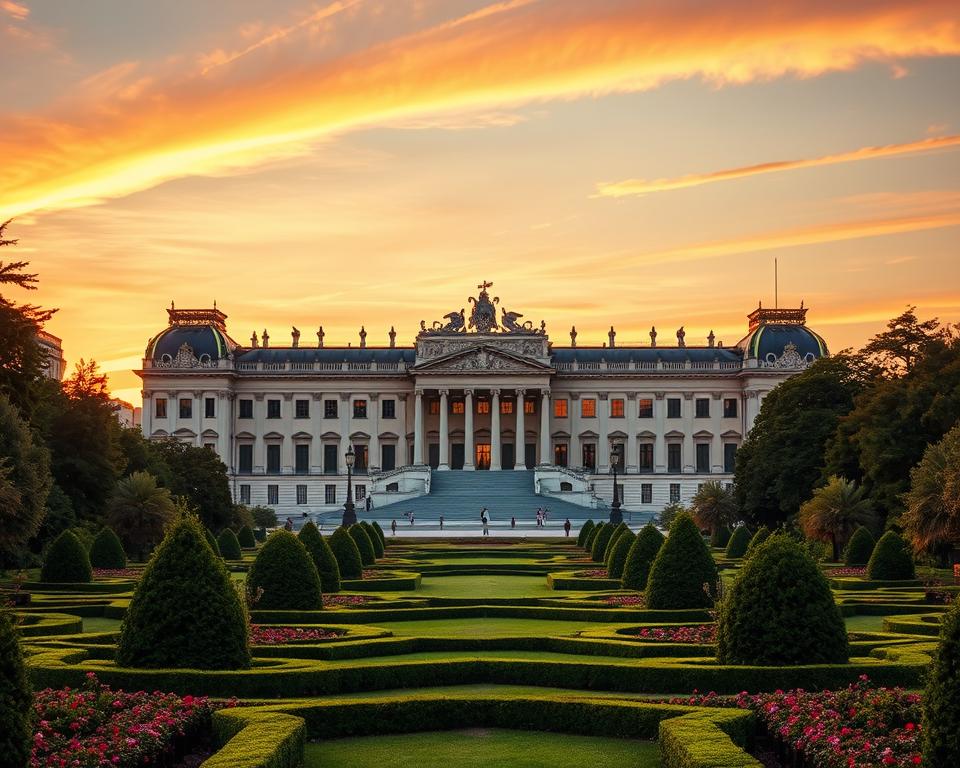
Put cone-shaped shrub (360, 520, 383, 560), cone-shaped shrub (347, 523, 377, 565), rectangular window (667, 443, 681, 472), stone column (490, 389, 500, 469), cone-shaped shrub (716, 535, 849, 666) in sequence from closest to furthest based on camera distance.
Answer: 1. cone-shaped shrub (716, 535, 849, 666)
2. cone-shaped shrub (347, 523, 377, 565)
3. cone-shaped shrub (360, 520, 383, 560)
4. stone column (490, 389, 500, 469)
5. rectangular window (667, 443, 681, 472)

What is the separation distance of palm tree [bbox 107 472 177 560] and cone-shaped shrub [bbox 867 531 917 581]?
23571 millimetres

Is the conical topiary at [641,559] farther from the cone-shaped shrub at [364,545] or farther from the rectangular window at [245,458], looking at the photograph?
the rectangular window at [245,458]

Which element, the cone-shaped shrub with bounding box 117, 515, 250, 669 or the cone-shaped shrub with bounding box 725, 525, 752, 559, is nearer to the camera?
the cone-shaped shrub with bounding box 117, 515, 250, 669

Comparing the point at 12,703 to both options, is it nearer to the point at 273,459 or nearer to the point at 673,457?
the point at 273,459

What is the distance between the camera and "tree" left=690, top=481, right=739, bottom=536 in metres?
61.5

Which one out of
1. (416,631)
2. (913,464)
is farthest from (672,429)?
(416,631)

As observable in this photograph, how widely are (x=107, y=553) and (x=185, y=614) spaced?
74.7 feet

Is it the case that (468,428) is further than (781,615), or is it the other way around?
(468,428)

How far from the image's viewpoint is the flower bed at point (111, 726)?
10961 mm

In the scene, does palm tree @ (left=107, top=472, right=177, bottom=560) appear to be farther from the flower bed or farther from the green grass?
the green grass

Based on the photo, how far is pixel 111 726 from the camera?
11914 mm

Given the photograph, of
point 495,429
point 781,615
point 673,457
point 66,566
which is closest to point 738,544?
point 66,566

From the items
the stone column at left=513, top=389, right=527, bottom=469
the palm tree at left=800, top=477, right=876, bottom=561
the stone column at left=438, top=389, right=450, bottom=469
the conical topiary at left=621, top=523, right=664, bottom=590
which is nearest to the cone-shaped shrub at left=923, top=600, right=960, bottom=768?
the conical topiary at left=621, top=523, right=664, bottom=590

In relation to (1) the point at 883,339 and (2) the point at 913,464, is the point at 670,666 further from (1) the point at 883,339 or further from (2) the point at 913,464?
(1) the point at 883,339
